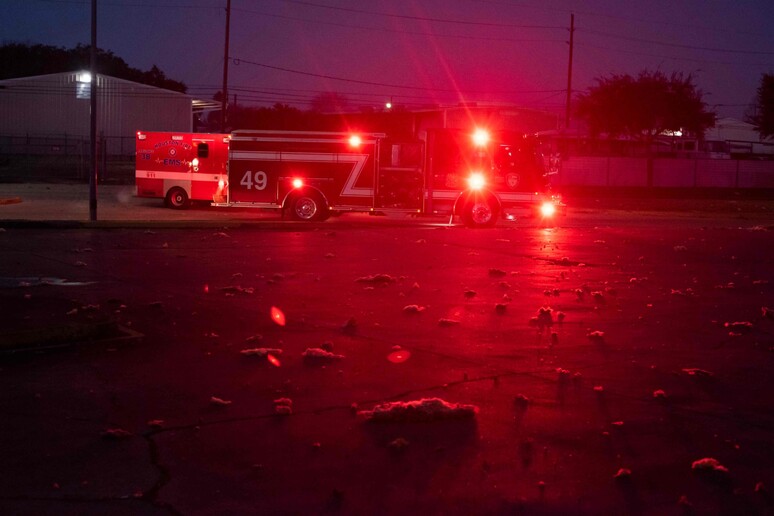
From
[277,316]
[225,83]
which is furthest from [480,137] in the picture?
[225,83]

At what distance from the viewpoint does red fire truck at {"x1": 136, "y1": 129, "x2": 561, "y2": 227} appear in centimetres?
2669

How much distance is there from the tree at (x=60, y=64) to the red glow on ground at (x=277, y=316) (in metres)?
94.9

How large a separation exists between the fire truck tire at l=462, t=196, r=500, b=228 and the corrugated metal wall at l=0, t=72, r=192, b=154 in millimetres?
43533

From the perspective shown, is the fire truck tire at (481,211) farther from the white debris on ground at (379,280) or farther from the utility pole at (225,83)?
the utility pole at (225,83)

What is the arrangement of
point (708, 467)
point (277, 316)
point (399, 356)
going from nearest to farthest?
point (708, 467), point (399, 356), point (277, 316)

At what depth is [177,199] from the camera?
107 feet

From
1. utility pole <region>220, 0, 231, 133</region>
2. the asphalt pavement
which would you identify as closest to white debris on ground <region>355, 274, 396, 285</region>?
the asphalt pavement

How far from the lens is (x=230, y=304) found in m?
11.4

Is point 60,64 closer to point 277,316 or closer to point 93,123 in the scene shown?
point 93,123

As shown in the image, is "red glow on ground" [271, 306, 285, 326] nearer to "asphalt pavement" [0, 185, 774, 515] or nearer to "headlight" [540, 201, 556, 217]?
"asphalt pavement" [0, 185, 774, 515]

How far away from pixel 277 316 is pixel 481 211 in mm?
16452

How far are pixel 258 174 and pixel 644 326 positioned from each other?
744 inches

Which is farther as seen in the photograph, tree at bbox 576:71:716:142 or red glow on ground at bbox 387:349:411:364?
tree at bbox 576:71:716:142

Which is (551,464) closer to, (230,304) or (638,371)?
(638,371)
